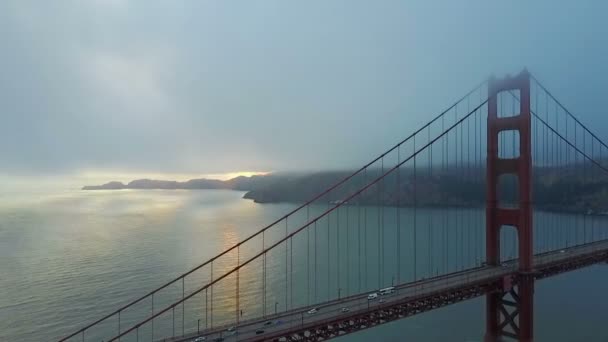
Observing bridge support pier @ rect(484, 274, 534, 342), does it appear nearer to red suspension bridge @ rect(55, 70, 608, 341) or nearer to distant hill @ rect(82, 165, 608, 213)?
red suspension bridge @ rect(55, 70, 608, 341)

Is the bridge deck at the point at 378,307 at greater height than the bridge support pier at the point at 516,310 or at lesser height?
greater

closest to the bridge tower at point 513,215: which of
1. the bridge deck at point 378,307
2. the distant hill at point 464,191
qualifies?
the bridge deck at point 378,307

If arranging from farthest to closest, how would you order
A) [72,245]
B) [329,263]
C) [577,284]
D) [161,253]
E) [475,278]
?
[72,245] → [161,253] → [329,263] → [577,284] → [475,278]

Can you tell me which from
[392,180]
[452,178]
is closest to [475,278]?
[452,178]

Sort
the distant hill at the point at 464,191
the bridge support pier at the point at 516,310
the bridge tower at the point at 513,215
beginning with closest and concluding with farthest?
1. the bridge support pier at the point at 516,310
2. the bridge tower at the point at 513,215
3. the distant hill at the point at 464,191

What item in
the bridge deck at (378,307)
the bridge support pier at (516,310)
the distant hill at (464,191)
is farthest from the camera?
the distant hill at (464,191)

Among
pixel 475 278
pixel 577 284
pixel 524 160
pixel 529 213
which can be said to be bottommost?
pixel 577 284

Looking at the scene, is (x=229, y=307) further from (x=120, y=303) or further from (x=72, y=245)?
(x=72, y=245)

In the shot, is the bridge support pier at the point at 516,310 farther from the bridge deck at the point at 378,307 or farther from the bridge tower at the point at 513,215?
the bridge deck at the point at 378,307
